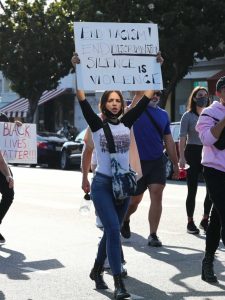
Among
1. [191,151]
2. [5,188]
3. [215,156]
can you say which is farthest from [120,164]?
[191,151]

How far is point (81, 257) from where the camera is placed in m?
Answer: 7.71

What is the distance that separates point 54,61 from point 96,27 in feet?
101

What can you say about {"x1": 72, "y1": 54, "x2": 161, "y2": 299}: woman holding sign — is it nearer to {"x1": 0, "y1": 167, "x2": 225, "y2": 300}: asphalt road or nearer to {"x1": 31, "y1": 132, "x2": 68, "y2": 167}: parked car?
{"x1": 0, "y1": 167, "x2": 225, "y2": 300}: asphalt road

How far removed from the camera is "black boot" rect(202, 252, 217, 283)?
20.9 ft

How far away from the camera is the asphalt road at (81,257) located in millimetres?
6125

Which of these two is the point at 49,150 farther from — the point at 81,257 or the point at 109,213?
the point at 109,213

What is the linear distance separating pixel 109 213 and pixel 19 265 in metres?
1.91

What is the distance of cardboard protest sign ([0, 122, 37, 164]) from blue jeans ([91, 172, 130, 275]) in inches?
141

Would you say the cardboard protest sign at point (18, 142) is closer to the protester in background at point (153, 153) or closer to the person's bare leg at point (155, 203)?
the protester in background at point (153, 153)

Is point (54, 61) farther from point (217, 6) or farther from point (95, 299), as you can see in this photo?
point (95, 299)

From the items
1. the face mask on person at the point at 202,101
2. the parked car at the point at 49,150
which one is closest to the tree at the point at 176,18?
the parked car at the point at 49,150

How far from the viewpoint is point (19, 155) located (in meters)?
9.48

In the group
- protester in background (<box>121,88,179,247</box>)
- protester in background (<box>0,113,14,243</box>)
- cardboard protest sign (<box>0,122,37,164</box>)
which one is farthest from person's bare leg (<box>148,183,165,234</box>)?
cardboard protest sign (<box>0,122,37,164</box>)

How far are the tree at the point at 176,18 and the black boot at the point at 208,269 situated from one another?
20587mm
